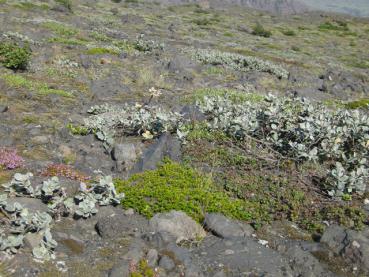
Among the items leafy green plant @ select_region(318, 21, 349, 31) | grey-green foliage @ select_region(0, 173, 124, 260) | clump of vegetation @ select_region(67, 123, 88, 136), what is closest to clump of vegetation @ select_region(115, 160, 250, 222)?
grey-green foliage @ select_region(0, 173, 124, 260)

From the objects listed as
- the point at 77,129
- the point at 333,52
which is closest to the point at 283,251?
the point at 77,129

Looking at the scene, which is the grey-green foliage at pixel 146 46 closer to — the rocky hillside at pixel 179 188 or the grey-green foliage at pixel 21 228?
the rocky hillside at pixel 179 188

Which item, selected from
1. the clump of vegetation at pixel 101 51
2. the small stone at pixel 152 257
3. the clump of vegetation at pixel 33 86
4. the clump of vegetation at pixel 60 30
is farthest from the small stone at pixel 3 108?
the clump of vegetation at pixel 60 30

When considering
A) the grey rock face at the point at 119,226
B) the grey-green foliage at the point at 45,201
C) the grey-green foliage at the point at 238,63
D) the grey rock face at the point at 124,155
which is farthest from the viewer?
the grey-green foliage at the point at 238,63

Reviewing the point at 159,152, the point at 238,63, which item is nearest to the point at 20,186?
the point at 159,152

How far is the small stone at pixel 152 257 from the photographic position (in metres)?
6.96

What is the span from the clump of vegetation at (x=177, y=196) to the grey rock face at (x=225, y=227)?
8.1 inches

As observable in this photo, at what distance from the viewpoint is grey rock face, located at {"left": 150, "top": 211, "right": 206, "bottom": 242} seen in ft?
25.9

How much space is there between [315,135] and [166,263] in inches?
215

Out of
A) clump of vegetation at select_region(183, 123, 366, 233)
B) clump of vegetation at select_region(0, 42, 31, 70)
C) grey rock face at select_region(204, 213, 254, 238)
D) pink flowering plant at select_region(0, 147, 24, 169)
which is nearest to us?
grey rock face at select_region(204, 213, 254, 238)

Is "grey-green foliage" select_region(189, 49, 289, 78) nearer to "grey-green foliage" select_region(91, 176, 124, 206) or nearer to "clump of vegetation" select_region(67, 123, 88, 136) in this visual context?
"clump of vegetation" select_region(67, 123, 88, 136)

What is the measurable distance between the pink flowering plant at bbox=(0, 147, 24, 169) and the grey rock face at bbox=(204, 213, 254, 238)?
4.27m

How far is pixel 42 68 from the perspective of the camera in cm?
2045

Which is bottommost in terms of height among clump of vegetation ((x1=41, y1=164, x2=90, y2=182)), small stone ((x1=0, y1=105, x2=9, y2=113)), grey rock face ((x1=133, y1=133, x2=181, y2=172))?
clump of vegetation ((x1=41, y1=164, x2=90, y2=182))
